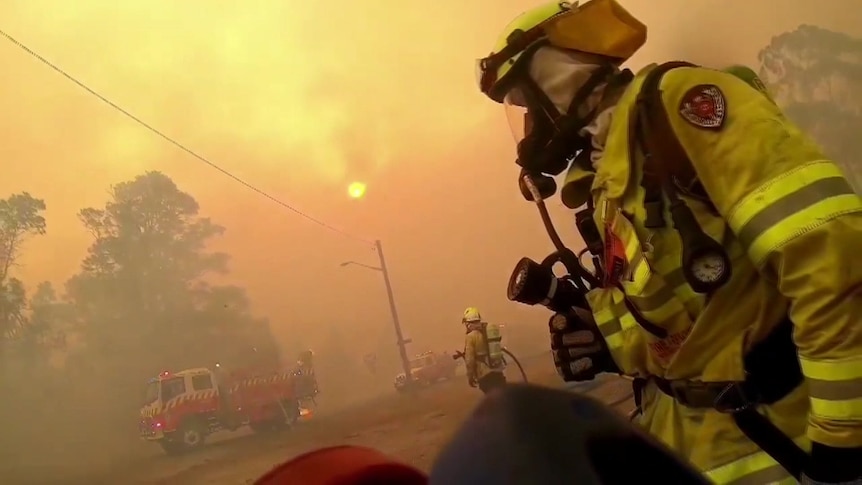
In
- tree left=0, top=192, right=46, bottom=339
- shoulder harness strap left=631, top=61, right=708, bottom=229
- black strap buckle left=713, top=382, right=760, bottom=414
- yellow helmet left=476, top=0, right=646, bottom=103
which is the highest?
tree left=0, top=192, right=46, bottom=339

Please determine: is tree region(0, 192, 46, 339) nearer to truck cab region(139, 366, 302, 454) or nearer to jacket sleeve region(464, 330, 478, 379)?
truck cab region(139, 366, 302, 454)

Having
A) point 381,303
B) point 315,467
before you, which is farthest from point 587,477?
point 381,303

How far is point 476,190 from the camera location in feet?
6.74

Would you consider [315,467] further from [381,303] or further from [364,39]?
[364,39]

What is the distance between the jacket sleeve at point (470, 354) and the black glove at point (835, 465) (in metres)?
1.23

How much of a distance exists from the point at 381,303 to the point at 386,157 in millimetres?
389

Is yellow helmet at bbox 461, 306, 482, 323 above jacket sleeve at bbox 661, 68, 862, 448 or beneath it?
above

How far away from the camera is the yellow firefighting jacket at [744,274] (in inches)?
23.8

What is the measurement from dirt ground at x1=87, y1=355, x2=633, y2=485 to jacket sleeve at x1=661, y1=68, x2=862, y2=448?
0.86m

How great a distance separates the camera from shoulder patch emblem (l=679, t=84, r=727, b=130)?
27.6 inches

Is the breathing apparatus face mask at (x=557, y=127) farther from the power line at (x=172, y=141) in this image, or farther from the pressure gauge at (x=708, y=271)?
the power line at (x=172, y=141)

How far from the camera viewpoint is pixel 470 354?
6.09ft

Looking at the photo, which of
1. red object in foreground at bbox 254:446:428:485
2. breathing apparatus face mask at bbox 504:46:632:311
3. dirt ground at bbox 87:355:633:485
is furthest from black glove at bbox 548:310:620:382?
red object in foreground at bbox 254:446:428:485

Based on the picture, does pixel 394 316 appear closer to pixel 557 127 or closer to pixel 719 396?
pixel 557 127
